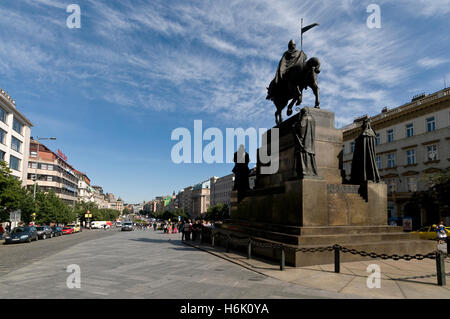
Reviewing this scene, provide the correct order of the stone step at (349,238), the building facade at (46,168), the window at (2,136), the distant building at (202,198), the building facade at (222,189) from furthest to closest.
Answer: the distant building at (202,198)
the building facade at (222,189)
the building facade at (46,168)
the window at (2,136)
the stone step at (349,238)

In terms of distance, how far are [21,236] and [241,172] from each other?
20309 millimetres

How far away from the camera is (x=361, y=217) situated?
36.5ft

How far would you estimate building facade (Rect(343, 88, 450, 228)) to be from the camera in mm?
35344

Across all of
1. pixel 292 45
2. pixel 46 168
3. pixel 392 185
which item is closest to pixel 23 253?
pixel 292 45

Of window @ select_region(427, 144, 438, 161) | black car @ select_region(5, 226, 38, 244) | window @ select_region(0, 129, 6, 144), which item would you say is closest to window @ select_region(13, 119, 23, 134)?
window @ select_region(0, 129, 6, 144)

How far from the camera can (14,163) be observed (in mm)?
47312

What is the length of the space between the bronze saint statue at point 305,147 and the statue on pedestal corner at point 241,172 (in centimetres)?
634

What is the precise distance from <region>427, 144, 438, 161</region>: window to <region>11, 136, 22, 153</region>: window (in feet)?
197

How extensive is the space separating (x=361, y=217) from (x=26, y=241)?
27.3m

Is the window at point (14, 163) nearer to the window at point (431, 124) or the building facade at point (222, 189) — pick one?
the window at point (431, 124)

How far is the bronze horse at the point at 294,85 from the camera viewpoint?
12781mm

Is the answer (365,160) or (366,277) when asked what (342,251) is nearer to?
(366,277)

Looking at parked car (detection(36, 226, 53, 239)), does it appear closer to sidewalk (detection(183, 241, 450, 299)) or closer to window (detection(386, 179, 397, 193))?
sidewalk (detection(183, 241, 450, 299))

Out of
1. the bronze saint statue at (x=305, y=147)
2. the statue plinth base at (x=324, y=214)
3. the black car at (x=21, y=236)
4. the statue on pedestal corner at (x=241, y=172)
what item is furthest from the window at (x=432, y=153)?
the black car at (x=21, y=236)
